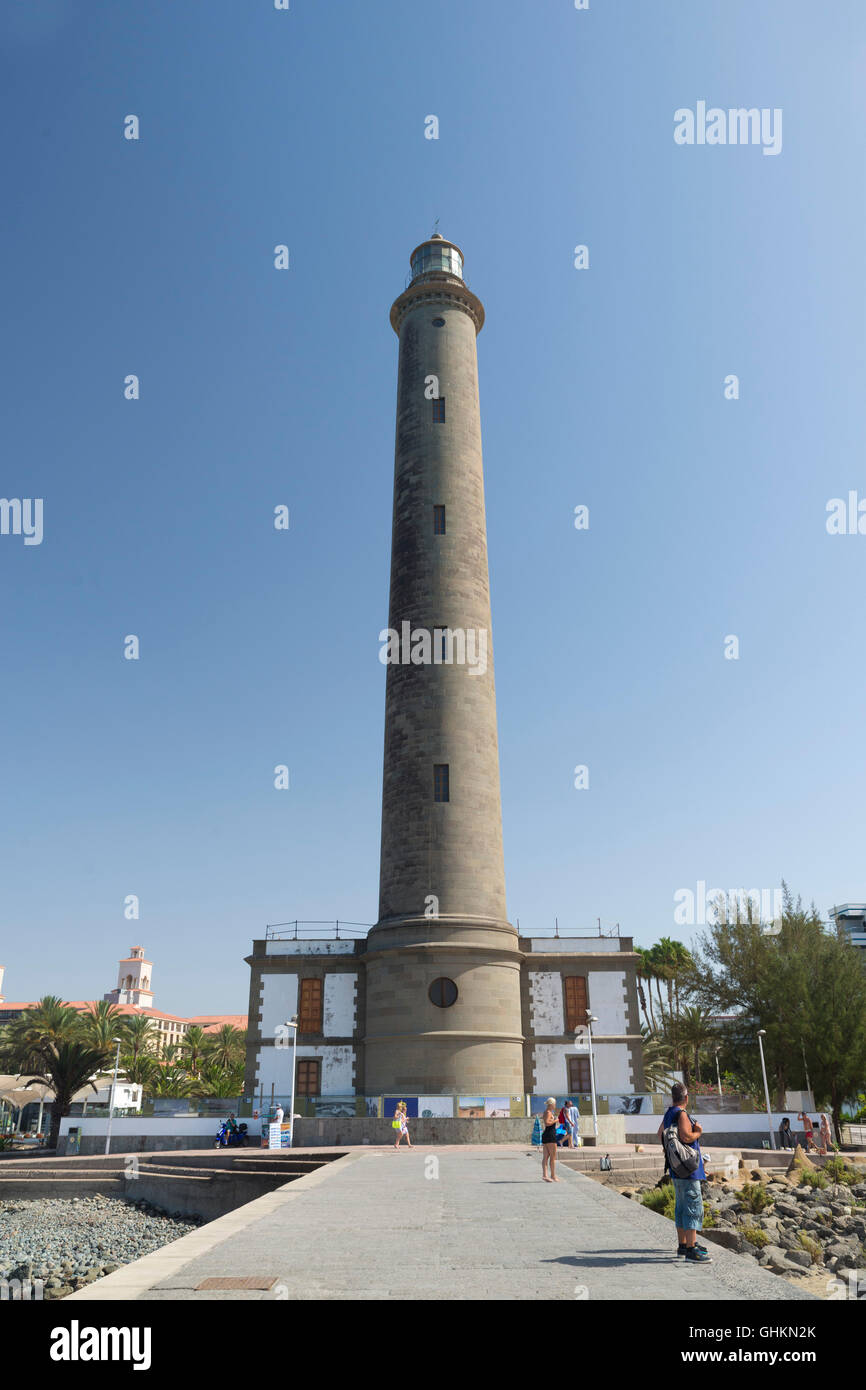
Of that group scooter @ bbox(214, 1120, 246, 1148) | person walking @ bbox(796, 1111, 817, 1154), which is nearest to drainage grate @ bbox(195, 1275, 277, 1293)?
scooter @ bbox(214, 1120, 246, 1148)

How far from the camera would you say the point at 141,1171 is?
25328mm

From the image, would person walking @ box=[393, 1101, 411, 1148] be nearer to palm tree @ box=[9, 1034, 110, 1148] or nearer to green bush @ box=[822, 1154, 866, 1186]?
green bush @ box=[822, 1154, 866, 1186]

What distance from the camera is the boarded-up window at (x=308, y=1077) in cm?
3219

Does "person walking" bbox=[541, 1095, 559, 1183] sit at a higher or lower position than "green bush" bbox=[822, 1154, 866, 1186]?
higher

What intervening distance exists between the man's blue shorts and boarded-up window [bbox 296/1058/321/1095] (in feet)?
84.1

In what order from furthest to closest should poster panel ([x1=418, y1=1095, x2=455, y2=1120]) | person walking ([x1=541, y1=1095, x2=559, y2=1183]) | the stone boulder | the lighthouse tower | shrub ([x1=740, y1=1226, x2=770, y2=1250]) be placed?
the lighthouse tower
poster panel ([x1=418, y1=1095, x2=455, y2=1120])
person walking ([x1=541, y1=1095, x2=559, y2=1183])
shrub ([x1=740, y1=1226, x2=770, y2=1250])
the stone boulder

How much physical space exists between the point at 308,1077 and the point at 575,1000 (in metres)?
9.88

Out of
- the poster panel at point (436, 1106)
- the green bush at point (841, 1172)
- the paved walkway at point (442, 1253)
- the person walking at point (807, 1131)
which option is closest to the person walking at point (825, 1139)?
the person walking at point (807, 1131)

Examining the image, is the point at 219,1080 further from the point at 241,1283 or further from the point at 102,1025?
the point at 241,1283

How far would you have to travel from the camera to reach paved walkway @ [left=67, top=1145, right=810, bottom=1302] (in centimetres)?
707

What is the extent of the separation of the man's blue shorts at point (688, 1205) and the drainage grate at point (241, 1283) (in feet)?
12.6

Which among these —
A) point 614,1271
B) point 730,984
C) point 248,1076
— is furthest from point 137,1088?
point 614,1271
